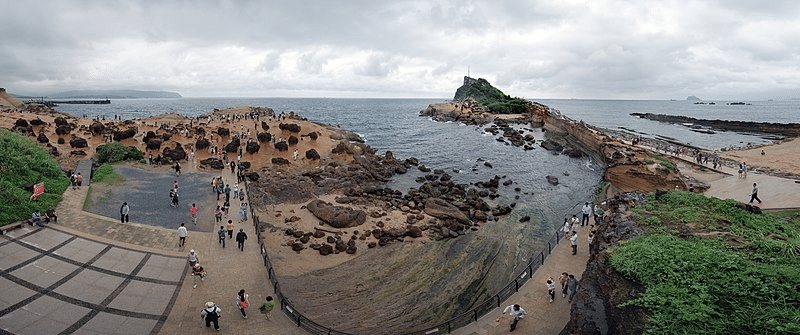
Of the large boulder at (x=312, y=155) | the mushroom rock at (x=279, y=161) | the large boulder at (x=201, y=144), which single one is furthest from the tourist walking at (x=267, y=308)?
the large boulder at (x=201, y=144)

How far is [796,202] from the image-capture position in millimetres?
24672

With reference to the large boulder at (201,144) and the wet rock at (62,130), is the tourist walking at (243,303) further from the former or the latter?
the wet rock at (62,130)

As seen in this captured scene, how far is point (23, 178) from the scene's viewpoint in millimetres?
23953

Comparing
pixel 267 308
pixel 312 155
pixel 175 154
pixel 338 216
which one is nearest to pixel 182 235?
pixel 267 308

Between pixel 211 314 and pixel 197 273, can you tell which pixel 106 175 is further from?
pixel 211 314

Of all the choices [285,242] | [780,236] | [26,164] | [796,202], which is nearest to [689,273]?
[780,236]

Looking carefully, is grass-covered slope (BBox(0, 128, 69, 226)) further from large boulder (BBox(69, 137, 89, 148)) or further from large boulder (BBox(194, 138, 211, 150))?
large boulder (BBox(194, 138, 211, 150))

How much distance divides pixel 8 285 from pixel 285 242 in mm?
11906

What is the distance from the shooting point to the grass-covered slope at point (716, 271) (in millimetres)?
9109

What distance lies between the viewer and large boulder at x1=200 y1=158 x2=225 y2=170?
35844mm

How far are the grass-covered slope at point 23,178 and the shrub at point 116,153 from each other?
642 cm

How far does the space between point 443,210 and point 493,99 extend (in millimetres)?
115391

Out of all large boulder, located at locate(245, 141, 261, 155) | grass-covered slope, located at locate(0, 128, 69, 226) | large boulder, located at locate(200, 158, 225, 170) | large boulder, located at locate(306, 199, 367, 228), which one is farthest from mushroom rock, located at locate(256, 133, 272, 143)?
grass-covered slope, located at locate(0, 128, 69, 226)

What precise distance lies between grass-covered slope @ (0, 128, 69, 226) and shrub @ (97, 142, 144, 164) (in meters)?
6.42
